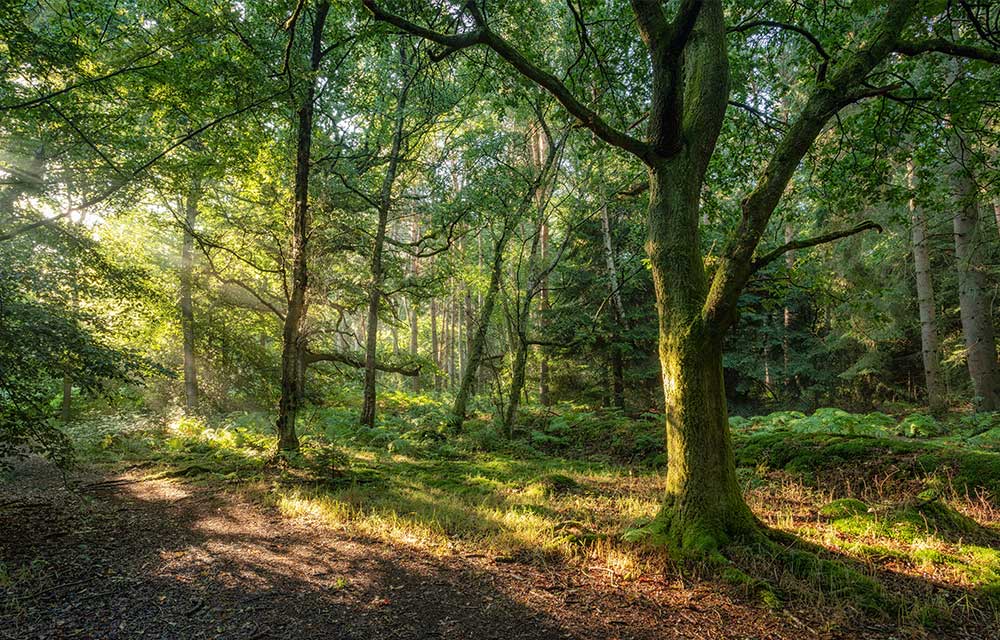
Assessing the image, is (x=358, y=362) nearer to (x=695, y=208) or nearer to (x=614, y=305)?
(x=614, y=305)

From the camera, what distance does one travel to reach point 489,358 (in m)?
12.0

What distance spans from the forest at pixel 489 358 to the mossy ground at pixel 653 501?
49 millimetres

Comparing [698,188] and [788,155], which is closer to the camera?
[788,155]

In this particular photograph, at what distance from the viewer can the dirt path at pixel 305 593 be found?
321cm

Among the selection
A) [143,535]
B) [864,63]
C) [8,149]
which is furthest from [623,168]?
[8,149]

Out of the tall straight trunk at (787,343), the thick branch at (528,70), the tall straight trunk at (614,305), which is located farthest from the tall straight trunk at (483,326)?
the tall straight trunk at (787,343)

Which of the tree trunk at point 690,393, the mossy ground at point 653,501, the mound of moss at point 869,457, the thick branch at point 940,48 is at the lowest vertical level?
the mossy ground at point 653,501

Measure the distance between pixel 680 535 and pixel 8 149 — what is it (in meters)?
13.7

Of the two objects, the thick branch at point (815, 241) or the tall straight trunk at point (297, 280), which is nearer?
the thick branch at point (815, 241)

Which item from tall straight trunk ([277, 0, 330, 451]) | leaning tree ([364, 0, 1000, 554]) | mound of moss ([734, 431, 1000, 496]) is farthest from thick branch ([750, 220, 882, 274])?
tall straight trunk ([277, 0, 330, 451])

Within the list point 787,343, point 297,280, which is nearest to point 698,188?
point 297,280

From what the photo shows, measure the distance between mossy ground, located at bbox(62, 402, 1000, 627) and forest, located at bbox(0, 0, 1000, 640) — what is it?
0.05 meters

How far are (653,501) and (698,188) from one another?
13.6ft

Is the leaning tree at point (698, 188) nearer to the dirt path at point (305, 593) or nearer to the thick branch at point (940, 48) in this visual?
the thick branch at point (940, 48)
